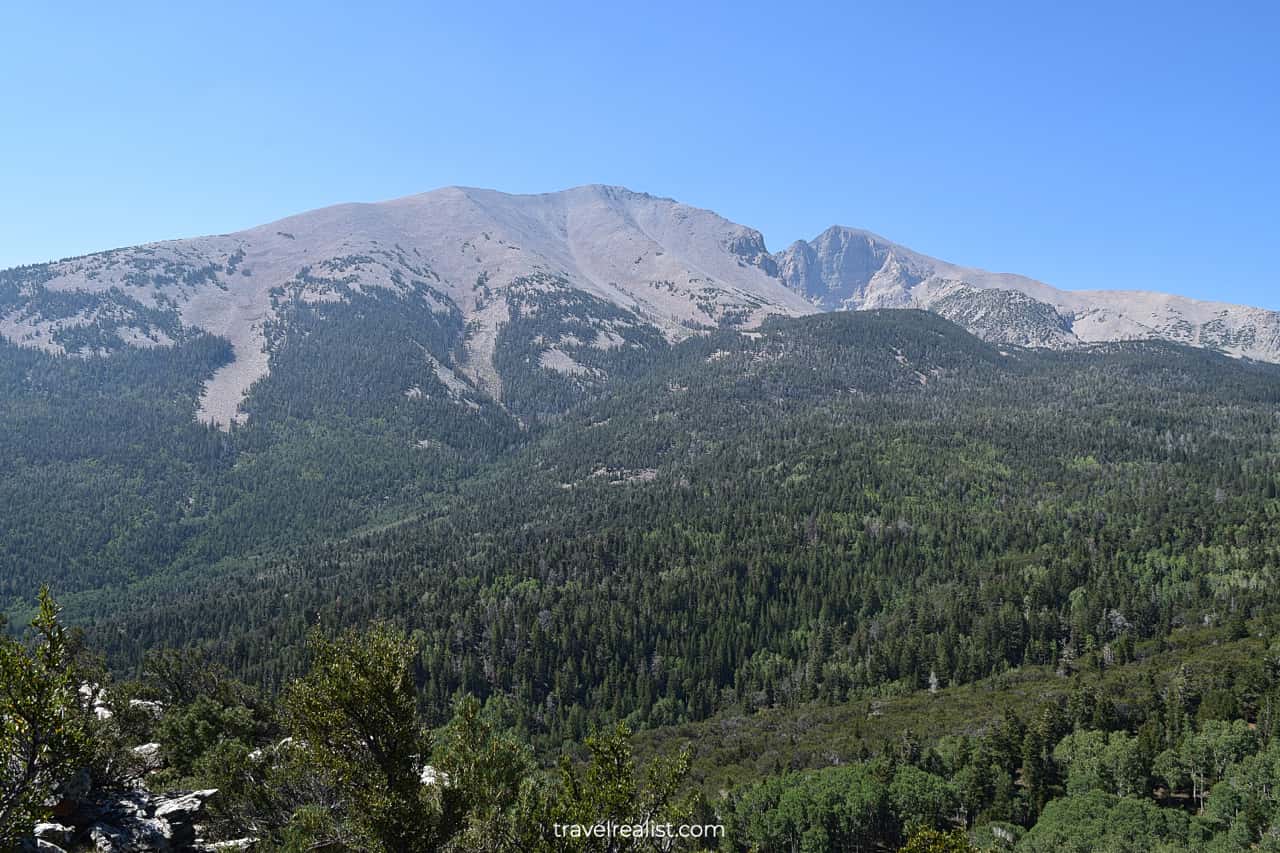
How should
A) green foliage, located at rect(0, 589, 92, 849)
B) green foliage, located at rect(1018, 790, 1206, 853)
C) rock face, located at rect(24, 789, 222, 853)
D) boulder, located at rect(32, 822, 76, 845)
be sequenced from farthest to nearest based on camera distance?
green foliage, located at rect(1018, 790, 1206, 853) < rock face, located at rect(24, 789, 222, 853) < boulder, located at rect(32, 822, 76, 845) < green foliage, located at rect(0, 589, 92, 849)

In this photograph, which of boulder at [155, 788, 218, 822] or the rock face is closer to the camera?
the rock face

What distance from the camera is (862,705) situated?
553ft

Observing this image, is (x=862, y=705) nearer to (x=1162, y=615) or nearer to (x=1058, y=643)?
(x=1058, y=643)

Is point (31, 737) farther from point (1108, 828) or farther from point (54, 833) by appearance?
point (1108, 828)

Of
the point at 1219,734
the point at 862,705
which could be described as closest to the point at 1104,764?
the point at 1219,734

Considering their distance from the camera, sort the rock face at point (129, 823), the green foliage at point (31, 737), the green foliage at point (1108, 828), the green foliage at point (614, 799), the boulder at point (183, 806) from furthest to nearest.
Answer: the green foliage at point (1108, 828)
the boulder at point (183, 806)
the rock face at point (129, 823)
the green foliage at point (614, 799)
the green foliage at point (31, 737)

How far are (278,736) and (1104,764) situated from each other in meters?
125

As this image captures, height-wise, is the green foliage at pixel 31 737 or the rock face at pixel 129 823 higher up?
the green foliage at pixel 31 737

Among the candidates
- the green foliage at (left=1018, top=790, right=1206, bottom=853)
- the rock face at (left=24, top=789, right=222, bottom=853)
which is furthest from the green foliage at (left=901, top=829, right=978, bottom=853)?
the green foliage at (left=1018, top=790, right=1206, bottom=853)

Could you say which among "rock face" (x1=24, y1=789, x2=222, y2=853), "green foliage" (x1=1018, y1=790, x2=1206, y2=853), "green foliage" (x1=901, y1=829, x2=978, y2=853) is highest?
"rock face" (x1=24, y1=789, x2=222, y2=853)

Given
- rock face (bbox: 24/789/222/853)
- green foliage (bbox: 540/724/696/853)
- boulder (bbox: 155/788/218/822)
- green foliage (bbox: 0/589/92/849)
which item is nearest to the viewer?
green foliage (bbox: 0/589/92/849)

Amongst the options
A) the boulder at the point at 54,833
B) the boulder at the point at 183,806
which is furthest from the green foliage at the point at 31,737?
the boulder at the point at 183,806

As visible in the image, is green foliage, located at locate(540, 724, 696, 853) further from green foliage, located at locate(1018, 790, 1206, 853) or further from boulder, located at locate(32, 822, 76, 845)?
Result: green foliage, located at locate(1018, 790, 1206, 853)

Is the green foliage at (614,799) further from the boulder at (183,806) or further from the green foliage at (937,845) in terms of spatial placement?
the boulder at (183,806)
